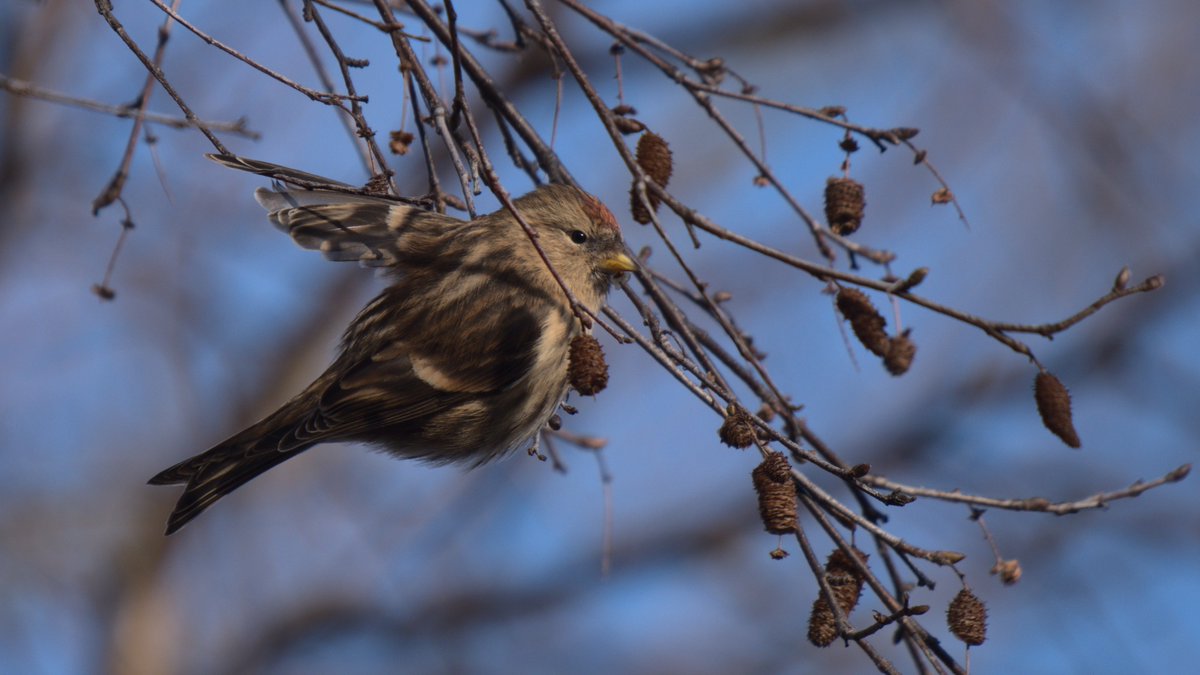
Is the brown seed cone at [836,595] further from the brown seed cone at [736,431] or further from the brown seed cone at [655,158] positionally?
the brown seed cone at [655,158]

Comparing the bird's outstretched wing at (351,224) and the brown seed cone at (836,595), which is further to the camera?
the bird's outstretched wing at (351,224)

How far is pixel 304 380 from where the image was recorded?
9477 mm

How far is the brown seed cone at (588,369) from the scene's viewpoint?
2600mm

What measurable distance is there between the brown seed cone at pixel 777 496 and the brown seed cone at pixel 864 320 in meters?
0.49

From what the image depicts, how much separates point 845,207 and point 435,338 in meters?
1.35

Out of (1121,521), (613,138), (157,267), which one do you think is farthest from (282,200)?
(1121,521)

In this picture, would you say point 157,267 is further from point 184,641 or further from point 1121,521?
point 1121,521

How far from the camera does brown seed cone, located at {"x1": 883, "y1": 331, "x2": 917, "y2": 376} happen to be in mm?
2688

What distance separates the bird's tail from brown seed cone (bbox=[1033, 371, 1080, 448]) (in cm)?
206

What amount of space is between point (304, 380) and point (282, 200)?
6070mm

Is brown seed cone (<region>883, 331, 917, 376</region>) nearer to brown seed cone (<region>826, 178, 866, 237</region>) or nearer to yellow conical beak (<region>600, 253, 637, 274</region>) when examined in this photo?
brown seed cone (<region>826, 178, 866, 237</region>)

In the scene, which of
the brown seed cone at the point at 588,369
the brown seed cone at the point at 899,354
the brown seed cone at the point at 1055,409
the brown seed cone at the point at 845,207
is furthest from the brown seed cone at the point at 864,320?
the brown seed cone at the point at 588,369

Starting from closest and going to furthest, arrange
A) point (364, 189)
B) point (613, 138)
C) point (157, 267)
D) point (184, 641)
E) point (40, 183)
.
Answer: point (613, 138) < point (364, 189) < point (40, 183) < point (157, 267) < point (184, 641)

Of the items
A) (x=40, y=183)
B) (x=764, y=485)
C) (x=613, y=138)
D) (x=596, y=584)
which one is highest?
(x=40, y=183)
